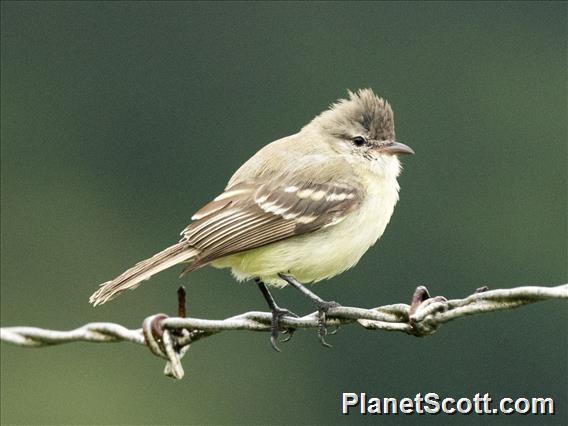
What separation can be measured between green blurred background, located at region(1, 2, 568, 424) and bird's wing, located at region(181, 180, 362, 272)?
13.0 meters

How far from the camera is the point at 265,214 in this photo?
29.3 ft

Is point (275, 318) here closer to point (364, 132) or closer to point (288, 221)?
point (288, 221)

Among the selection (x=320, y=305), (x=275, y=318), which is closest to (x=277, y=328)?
(x=275, y=318)

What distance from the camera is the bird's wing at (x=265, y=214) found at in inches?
344

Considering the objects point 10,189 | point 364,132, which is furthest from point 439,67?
point 364,132

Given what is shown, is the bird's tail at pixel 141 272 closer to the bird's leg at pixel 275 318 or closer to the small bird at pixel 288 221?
the small bird at pixel 288 221

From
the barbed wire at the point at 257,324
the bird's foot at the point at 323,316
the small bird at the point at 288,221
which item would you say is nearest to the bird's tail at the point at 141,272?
the small bird at the point at 288,221

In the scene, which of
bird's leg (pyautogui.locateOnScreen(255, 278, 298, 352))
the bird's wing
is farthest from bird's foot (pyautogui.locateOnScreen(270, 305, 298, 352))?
the bird's wing

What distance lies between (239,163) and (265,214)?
83.6 feet

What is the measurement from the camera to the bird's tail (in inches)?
328

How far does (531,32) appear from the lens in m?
43.3

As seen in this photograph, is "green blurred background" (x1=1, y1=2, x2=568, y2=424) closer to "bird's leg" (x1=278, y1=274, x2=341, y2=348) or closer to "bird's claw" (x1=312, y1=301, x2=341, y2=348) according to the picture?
"bird's leg" (x1=278, y1=274, x2=341, y2=348)

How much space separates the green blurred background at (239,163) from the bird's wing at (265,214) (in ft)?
42.8

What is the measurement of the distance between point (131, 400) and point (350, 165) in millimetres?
18671
